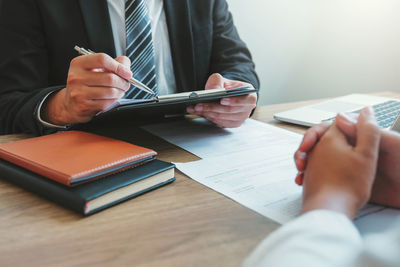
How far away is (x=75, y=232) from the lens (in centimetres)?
46

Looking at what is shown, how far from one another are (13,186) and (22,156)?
0.06 metres

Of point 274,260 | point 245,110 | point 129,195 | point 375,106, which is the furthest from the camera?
point 375,106

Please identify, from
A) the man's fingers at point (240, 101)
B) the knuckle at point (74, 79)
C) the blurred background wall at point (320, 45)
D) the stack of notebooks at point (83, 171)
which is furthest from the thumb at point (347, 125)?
the blurred background wall at point (320, 45)

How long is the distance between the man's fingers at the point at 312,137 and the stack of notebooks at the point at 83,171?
220mm

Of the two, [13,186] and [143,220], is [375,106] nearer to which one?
[143,220]

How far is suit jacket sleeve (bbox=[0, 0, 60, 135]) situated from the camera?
96 cm

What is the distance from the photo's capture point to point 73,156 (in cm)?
57

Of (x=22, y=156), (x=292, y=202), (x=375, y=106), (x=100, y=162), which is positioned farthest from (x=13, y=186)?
(x=375, y=106)

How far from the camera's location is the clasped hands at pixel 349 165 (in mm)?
436

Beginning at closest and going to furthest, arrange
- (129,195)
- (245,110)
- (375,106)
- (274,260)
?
(274,260) → (129,195) → (245,110) → (375,106)

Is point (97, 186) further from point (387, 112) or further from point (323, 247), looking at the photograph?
point (387, 112)

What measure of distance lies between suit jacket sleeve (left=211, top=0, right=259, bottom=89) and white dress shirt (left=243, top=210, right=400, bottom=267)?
3.07 feet

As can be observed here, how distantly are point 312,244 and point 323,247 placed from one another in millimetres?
11

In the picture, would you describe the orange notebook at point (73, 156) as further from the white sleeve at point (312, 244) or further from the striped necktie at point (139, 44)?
the striped necktie at point (139, 44)
